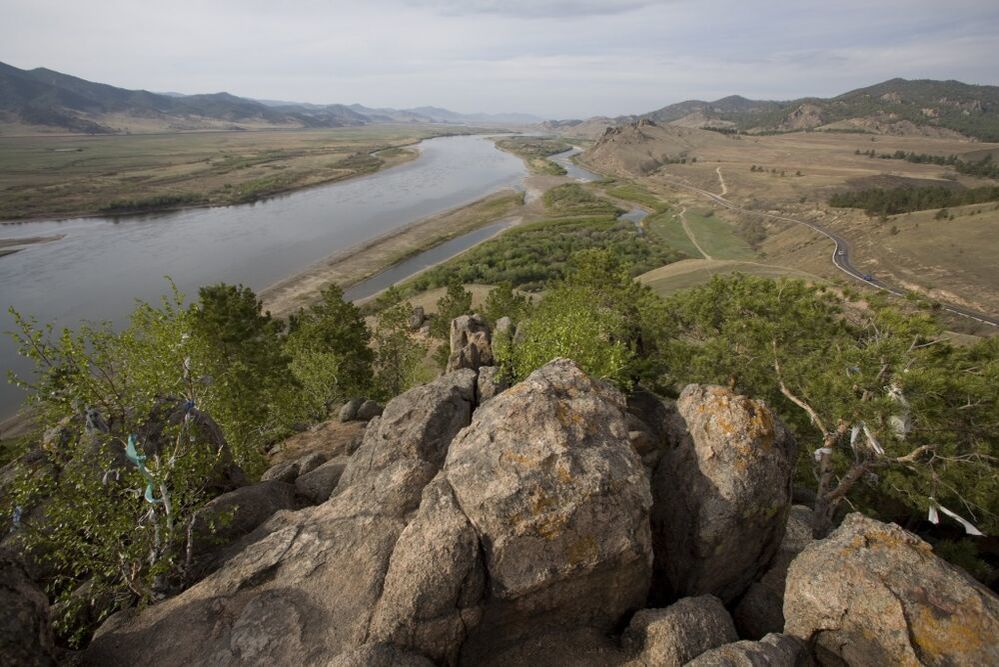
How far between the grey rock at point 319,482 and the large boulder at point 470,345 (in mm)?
13478

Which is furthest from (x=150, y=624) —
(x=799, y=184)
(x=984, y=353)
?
(x=799, y=184)

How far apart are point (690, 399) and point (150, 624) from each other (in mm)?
18542

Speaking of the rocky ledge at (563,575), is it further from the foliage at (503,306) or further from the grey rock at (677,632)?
the foliage at (503,306)

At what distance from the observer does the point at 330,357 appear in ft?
137

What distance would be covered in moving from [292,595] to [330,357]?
29.5 meters

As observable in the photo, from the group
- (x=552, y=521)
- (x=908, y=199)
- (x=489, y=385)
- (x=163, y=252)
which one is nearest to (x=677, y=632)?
(x=552, y=521)

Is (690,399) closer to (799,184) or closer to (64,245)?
(64,245)

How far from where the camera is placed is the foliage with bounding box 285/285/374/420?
41.7 meters

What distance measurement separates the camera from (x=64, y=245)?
116688 mm

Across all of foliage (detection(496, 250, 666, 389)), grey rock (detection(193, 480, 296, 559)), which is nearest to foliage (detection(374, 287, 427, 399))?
foliage (detection(496, 250, 666, 389))

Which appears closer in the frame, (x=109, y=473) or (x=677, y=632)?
(x=677, y=632)

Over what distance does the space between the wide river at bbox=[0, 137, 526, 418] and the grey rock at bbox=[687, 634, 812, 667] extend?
75.4m

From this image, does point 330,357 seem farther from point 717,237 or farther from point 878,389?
point 717,237

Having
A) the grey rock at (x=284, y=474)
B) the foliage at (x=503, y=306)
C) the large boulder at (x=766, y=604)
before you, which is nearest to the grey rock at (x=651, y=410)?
the large boulder at (x=766, y=604)
